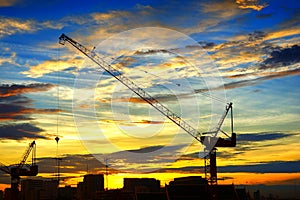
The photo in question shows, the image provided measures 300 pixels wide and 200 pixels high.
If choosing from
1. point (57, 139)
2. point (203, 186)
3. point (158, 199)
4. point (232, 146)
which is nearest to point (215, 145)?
point (232, 146)

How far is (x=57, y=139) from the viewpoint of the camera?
656 feet

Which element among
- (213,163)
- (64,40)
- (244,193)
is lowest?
(244,193)

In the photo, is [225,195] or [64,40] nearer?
[225,195]

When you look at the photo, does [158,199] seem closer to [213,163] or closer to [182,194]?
[182,194]

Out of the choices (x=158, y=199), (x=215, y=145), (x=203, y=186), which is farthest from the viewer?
(x=215, y=145)

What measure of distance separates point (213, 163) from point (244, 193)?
57.0 ft

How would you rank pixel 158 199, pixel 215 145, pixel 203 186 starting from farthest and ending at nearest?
pixel 215 145 < pixel 203 186 < pixel 158 199

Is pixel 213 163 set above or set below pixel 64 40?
below

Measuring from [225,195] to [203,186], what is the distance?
980 centimetres

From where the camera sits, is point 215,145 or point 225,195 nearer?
point 225,195

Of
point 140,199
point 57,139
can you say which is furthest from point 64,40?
point 140,199

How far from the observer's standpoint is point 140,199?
561 feet

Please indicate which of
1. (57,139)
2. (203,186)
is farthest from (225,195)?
(57,139)

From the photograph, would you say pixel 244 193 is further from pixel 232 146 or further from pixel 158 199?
pixel 158 199
